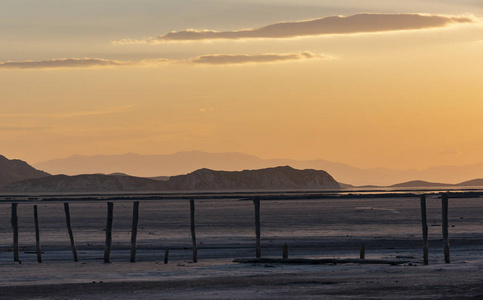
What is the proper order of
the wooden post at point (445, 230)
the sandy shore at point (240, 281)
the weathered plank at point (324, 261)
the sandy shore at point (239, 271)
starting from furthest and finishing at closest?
the wooden post at point (445, 230), the weathered plank at point (324, 261), the sandy shore at point (239, 271), the sandy shore at point (240, 281)

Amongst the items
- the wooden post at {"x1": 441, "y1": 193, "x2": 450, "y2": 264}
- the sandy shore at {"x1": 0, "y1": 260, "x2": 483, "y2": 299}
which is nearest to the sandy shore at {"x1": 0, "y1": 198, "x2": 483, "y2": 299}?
the sandy shore at {"x1": 0, "y1": 260, "x2": 483, "y2": 299}

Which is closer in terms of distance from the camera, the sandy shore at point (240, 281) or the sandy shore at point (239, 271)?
the sandy shore at point (240, 281)

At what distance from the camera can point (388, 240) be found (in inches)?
2456

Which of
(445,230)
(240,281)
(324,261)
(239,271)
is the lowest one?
(240,281)

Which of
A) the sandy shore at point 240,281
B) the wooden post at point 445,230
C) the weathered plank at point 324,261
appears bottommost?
the sandy shore at point 240,281

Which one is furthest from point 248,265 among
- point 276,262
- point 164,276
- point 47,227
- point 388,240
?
point 47,227

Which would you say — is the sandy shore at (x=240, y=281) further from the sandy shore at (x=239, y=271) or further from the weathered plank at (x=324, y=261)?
the weathered plank at (x=324, y=261)

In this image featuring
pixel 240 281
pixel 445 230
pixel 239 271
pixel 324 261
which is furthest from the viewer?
pixel 445 230

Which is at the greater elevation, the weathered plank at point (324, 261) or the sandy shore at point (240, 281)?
the weathered plank at point (324, 261)

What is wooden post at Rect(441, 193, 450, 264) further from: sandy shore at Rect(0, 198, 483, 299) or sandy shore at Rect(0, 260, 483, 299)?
sandy shore at Rect(0, 260, 483, 299)

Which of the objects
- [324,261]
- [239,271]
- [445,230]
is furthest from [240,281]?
[445,230]

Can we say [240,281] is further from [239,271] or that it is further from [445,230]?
[445,230]

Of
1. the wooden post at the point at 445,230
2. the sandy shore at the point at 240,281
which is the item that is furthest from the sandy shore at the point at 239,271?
the wooden post at the point at 445,230

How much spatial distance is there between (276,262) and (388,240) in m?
20.7
